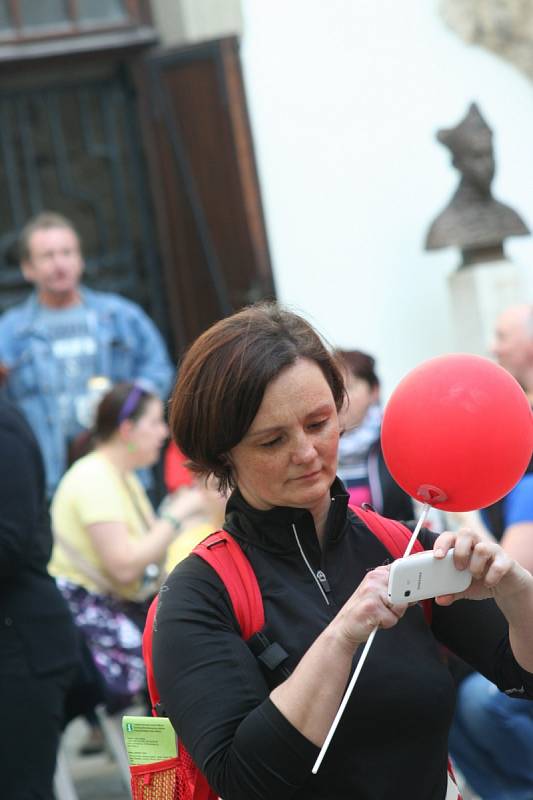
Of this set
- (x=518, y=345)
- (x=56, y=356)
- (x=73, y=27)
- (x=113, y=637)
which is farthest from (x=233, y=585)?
(x=73, y=27)

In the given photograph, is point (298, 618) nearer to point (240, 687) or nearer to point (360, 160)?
point (240, 687)

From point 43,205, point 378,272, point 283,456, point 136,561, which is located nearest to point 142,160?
point 43,205

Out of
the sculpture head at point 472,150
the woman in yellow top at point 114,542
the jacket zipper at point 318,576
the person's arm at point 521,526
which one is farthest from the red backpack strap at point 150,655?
the sculpture head at point 472,150

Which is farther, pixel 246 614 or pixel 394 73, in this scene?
pixel 394 73

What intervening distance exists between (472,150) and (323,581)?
5.12 meters

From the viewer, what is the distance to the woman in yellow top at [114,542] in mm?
4617

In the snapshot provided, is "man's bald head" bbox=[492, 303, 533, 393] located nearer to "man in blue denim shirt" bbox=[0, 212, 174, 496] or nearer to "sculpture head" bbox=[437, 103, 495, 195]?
"man in blue denim shirt" bbox=[0, 212, 174, 496]

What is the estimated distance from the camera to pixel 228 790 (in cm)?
190

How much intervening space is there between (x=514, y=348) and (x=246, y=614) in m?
2.34

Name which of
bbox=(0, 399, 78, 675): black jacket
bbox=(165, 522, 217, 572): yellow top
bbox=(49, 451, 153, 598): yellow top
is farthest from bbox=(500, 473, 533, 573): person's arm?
bbox=(49, 451, 153, 598): yellow top

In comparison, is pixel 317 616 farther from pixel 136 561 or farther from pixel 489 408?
pixel 136 561

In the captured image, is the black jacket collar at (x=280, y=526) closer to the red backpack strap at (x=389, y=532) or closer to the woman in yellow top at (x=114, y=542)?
the red backpack strap at (x=389, y=532)

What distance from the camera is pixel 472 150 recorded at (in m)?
6.87

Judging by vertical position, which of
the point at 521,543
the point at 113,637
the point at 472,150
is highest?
the point at 472,150
